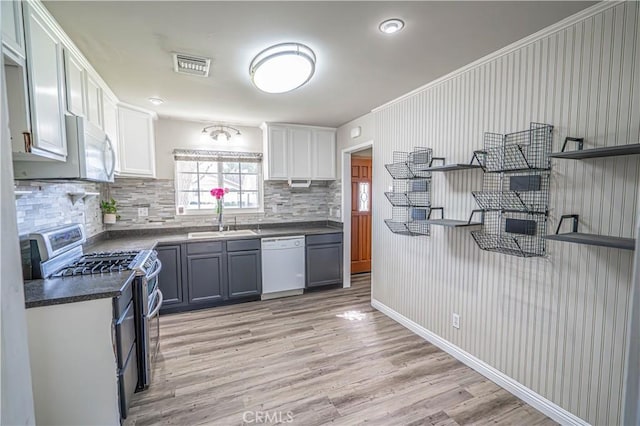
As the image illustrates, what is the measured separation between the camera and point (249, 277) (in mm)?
3686

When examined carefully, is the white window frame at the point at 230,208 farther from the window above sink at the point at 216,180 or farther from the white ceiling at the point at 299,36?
Answer: the white ceiling at the point at 299,36

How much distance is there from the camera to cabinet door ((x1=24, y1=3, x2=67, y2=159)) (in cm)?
145

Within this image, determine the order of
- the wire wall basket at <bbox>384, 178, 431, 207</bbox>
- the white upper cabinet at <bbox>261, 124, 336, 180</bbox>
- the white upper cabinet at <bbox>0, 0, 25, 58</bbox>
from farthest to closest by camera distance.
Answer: the white upper cabinet at <bbox>261, 124, 336, 180</bbox> → the wire wall basket at <bbox>384, 178, 431, 207</bbox> → the white upper cabinet at <bbox>0, 0, 25, 58</bbox>

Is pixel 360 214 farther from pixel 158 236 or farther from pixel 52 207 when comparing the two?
pixel 52 207

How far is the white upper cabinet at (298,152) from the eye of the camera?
4035 millimetres

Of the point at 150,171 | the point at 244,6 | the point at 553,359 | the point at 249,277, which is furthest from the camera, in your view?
the point at 249,277

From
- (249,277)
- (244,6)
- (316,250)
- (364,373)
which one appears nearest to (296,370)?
(364,373)

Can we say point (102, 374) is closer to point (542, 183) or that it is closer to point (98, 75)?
point (98, 75)

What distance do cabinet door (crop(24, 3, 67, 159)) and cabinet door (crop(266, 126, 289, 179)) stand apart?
241 centimetres

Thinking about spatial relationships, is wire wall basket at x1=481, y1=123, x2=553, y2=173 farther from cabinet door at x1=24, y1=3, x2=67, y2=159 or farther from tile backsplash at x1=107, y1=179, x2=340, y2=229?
cabinet door at x1=24, y1=3, x2=67, y2=159

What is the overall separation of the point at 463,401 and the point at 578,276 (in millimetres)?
1088

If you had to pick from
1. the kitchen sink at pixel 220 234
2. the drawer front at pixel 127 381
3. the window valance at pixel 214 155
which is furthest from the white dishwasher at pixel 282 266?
the drawer front at pixel 127 381

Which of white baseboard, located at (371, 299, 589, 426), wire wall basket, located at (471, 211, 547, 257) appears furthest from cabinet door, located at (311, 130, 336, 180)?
wire wall basket, located at (471, 211, 547, 257)

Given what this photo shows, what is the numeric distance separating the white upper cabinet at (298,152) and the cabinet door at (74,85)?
7.12 ft
